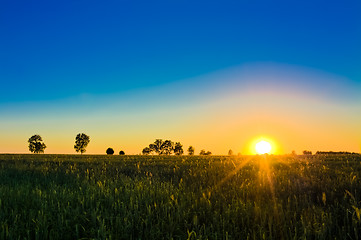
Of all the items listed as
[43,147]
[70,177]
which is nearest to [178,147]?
[43,147]

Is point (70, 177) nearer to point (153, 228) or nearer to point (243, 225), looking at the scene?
point (153, 228)

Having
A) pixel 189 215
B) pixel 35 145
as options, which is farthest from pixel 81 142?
pixel 189 215

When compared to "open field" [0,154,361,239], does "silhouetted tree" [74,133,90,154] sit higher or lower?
higher

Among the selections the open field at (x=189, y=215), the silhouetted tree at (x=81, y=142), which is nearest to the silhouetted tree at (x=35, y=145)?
the silhouetted tree at (x=81, y=142)

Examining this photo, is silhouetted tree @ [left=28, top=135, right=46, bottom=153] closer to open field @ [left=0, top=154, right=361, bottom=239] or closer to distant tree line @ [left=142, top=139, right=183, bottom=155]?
distant tree line @ [left=142, top=139, right=183, bottom=155]

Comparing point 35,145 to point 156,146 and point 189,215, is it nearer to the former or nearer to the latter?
point 156,146

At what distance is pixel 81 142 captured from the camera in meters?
118

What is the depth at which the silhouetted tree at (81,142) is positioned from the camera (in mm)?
118438

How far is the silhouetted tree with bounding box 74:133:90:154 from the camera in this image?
118 m

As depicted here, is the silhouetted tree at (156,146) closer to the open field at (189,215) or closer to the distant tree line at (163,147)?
the distant tree line at (163,147)

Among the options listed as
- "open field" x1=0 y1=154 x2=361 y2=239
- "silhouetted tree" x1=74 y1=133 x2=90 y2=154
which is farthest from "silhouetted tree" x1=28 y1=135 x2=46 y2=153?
"open field" x1=0 y1=154 x2=361 y2=239

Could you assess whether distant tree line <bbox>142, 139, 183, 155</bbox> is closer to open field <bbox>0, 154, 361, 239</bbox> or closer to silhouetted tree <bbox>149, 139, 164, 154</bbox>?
silhouetted tree <bbox>149, 139, 164, 154</bbox>

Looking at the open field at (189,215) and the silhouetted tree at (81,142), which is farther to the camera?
the silhouetted tree at (81,142)

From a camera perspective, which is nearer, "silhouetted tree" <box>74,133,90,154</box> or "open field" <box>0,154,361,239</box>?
"open field" <box>0,154,361,239</box>
